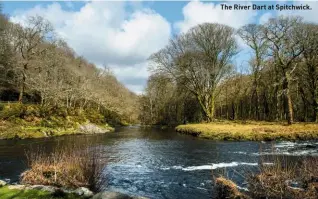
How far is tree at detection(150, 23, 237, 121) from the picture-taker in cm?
5659

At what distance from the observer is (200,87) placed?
59.5m

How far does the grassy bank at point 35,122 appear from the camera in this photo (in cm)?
4247

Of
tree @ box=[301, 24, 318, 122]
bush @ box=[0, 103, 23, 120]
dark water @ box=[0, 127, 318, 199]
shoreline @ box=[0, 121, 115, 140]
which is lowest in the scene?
dark water @ box=[0, 127, 318, 199]

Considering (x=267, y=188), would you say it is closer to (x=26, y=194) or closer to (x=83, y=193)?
(x=83, y=193)

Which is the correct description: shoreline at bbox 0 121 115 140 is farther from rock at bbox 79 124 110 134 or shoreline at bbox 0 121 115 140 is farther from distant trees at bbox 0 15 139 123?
distant trees at bbox 0 15 139 123

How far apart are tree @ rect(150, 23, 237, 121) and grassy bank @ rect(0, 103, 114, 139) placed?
61.7 ft

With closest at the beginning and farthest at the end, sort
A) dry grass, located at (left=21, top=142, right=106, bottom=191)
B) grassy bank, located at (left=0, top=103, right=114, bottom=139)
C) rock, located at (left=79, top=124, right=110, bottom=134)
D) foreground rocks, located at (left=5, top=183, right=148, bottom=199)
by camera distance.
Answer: foreground rocks, located at (left=5, top=183, right=148, bottom=199) → dry grass, located at (left=21, top=142, right=106, bottom=191) → grassy bank, located at (left=0, top=103, right=114, bottom=139) → rock, located at (left=79, top=124, right=110, bottom=134)

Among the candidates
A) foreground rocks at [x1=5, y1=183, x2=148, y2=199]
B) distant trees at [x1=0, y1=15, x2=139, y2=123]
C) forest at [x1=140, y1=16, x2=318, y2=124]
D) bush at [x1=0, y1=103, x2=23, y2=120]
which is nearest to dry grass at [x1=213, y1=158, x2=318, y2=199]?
foreground rocks at [x1=5, y1=183, x2=148, y2=199]

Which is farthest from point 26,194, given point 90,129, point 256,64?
point 256,64

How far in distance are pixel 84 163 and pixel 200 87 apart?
155 feet

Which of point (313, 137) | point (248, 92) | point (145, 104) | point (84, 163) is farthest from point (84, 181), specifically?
point (145, 104)

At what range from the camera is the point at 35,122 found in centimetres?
4844

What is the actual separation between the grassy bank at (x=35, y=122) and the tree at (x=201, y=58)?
740 inches

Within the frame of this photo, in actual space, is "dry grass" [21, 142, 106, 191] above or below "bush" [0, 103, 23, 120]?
below
